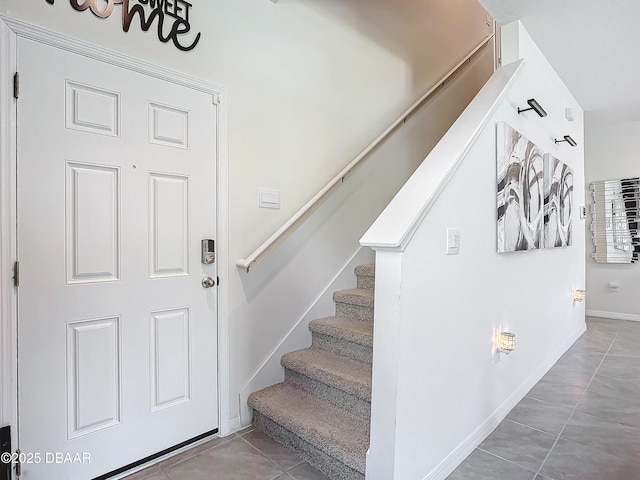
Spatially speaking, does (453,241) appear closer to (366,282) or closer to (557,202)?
(366,282)

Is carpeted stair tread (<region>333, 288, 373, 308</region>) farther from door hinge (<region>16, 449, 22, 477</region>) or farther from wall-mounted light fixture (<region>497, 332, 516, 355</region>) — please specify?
door hinge (<region>16, 449, 22, 477</region>)

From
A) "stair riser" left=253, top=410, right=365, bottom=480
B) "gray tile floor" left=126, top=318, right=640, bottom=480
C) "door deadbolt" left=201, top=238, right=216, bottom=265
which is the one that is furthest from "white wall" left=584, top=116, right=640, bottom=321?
"door deadbolt" left=201, top=238, right=216, bottom=265

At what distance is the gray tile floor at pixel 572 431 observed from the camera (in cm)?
176

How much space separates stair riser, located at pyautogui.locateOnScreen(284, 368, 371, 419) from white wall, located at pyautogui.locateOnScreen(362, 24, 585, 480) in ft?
1.30

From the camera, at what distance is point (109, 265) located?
67.3 inches

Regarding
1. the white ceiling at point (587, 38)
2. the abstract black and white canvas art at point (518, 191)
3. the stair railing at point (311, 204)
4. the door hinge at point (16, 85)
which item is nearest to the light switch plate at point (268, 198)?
the stair railing at point (311, 204)

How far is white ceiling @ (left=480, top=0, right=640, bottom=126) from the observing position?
2289 mm

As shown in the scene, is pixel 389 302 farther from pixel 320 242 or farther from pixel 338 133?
pixel 338 133

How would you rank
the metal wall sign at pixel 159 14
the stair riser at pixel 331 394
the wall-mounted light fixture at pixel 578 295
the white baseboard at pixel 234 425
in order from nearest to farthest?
1. the metal wall sign at pixel 159 14
2. the stair riser at pixel 331 394
3. the white baseboard at pixel 234 425
4. the wall-mounted light fixture at pixel 578 295

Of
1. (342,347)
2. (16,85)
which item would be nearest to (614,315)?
(342,347)

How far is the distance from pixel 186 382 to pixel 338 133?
6.53ft

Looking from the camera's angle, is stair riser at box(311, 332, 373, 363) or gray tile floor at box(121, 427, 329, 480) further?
stair riser at box(311, 332, 373, 363)

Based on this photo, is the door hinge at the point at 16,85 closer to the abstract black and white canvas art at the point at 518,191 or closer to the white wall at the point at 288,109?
the white wall at the point at 288,109

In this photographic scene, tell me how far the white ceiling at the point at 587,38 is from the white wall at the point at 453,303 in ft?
0.40
